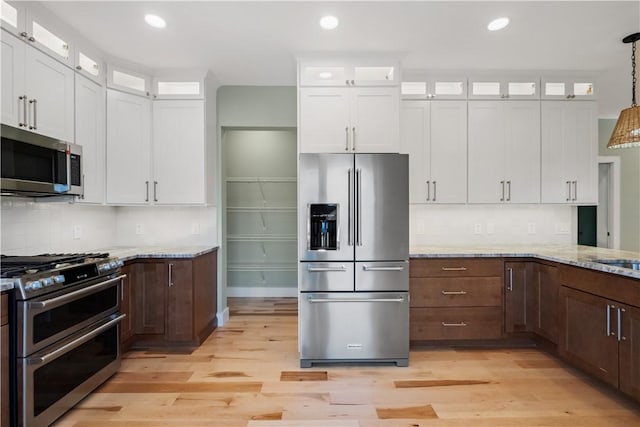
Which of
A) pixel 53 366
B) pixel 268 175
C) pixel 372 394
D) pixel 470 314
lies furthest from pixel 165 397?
pixel 268 175

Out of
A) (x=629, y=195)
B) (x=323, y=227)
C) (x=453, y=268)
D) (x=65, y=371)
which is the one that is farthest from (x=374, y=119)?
(x=629, y=195)

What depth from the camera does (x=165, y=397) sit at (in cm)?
246

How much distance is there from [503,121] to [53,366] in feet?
13.5

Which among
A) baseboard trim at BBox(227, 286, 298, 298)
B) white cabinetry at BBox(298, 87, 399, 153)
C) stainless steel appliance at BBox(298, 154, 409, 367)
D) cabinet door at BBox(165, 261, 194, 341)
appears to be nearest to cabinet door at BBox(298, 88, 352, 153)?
white cabinetry at BBox(298, 87, 399, 153)

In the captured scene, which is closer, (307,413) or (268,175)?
(307,413)

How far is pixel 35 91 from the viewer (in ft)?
8.11

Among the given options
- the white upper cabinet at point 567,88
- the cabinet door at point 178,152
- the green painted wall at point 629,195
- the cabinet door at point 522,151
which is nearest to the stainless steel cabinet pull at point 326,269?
the cabinet door at point 178,152

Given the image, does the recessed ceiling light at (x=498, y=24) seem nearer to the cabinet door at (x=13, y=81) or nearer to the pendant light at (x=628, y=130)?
the pendant light at (x=628, y=130)

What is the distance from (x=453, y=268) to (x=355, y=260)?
96 cm

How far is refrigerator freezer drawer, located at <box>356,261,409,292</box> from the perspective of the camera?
9.61 ft

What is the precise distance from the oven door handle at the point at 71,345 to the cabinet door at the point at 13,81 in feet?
4.64

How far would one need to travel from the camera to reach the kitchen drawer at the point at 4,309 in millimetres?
1793

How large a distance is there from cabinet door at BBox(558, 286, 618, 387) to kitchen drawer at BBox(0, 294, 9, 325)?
344 cm

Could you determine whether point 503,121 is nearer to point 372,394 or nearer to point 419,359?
point 419,359
